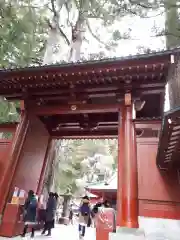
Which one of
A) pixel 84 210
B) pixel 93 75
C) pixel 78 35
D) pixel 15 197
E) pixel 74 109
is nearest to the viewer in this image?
pixel 93 75

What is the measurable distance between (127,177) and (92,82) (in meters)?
2.93

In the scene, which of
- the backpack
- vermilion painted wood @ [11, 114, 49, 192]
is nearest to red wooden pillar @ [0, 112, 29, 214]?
vermilion painted wood @ [11, 114, 49, 192]

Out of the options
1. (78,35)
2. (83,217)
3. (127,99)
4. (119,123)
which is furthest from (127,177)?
(78,35)

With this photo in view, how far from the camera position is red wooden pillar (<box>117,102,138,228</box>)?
203 inches

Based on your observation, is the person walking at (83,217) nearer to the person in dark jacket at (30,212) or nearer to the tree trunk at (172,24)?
the person in dark jacket at (30,212)

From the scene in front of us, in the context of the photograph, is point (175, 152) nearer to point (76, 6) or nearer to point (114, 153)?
point (76, 6)

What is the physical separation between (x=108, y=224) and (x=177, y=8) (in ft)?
28.5

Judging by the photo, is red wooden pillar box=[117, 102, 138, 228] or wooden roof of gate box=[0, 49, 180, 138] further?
wooden roof of gate box=[0, 49, 180, 138]

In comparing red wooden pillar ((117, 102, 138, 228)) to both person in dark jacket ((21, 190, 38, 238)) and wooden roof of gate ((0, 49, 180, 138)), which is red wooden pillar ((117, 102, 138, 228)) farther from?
person in dark jacket ((21, 190, 38, 238))

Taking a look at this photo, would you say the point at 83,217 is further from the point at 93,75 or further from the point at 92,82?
the point at 93,75

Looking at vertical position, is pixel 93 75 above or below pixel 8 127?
above

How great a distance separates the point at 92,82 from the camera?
6.74 metres

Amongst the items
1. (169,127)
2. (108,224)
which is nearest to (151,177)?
(108,224)

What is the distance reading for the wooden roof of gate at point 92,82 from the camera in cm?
586
